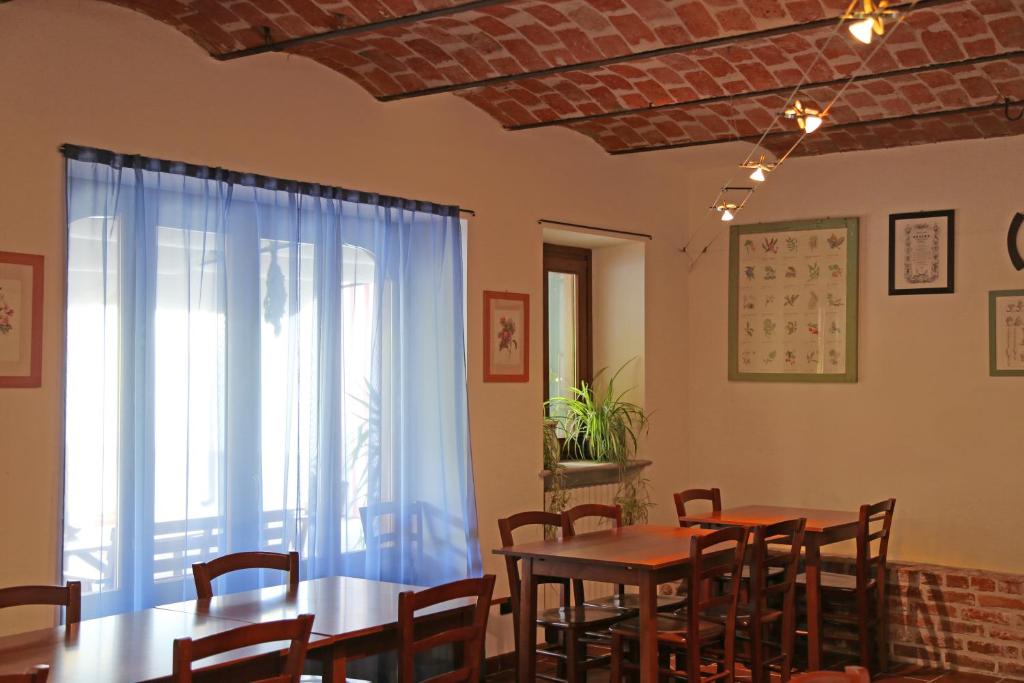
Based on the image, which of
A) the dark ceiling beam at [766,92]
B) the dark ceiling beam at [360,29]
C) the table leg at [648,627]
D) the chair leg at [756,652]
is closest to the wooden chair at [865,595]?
the chair leg at [756,652]

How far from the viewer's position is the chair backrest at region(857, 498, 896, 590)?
590 cm

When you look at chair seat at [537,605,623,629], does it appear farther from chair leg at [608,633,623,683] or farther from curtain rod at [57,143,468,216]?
curtain rod at [57,143,468,216]

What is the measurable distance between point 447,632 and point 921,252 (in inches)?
166

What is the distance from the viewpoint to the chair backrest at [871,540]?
5.90 meters

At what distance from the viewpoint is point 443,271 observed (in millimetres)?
5770

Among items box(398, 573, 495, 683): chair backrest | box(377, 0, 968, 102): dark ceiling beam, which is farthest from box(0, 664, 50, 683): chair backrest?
box(377, 0, 968, 102): dark ceiling beam

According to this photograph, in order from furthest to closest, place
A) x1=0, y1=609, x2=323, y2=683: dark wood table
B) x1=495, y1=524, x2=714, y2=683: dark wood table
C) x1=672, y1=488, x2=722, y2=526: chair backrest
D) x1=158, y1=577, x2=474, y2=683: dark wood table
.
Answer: x1=672, y1=488, x2=722, y2=526: chair backrest < x1=495, y1=524, x2=714, y2=683: dark wood table < x1=158, y1=577, x2=474, y2=683: dark wood table < x1=0, y1=609, x2=323, y2=683: dark wood table

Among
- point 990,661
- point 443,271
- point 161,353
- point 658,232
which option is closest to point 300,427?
point 161,353

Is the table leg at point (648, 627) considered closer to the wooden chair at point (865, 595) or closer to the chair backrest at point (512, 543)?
the chair backrest at point (512, 543)

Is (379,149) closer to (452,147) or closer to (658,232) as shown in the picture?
(452,147)

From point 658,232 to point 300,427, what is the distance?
318 centimetres

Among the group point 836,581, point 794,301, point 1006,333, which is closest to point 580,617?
point 836,581

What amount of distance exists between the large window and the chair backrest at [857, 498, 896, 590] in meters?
2.02

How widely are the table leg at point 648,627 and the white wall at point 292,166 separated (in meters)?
1.62
